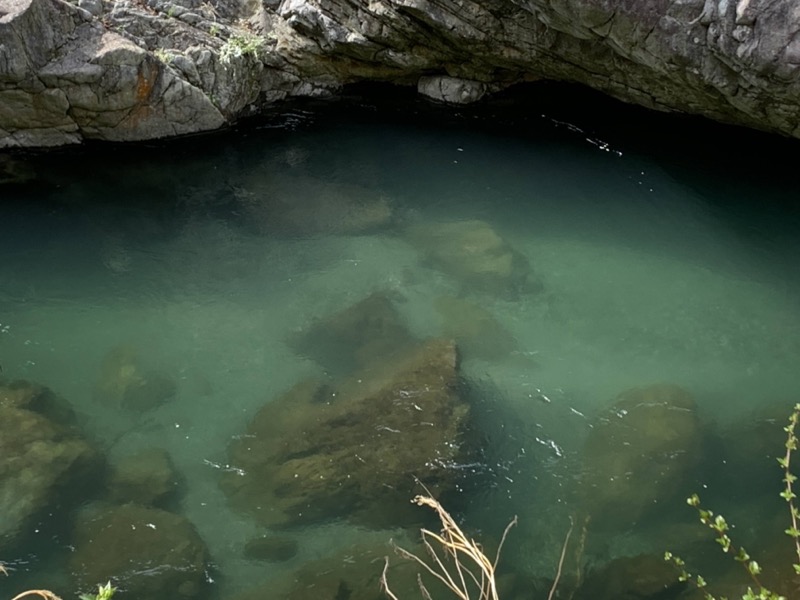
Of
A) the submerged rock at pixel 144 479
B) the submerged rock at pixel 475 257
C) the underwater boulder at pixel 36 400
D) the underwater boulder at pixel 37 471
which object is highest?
the submerged rock at pixel 475 257

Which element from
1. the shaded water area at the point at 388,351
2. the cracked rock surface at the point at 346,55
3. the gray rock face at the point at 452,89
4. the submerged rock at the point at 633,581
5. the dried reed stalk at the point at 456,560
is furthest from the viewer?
the gray rock face at the point at 452,89

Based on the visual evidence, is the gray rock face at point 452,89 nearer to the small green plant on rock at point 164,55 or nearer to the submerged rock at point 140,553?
the small green plant on rock at point 164,55

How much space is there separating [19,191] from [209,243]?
2.65 meters

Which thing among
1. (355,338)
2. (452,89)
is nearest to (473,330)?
(355,338)

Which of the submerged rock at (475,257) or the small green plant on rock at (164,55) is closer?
the submerged rock at (475,257)

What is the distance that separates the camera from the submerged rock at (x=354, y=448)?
6.06 metres

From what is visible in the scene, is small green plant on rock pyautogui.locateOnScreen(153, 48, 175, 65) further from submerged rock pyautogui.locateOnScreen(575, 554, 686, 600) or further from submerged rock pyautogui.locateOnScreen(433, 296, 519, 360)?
submerged rock pyautogui.locateOnScreen(575, 554, 686, 600)

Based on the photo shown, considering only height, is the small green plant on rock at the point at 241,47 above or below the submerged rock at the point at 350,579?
above

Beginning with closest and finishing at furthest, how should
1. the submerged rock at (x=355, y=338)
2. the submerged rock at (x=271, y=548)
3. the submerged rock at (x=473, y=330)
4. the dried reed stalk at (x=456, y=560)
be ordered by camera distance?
the dried reed stalk at (x=456, y=560) < the submerged rock at (x=271, y=548) < the submerged rock at (x=355, y=338) < the submerged rock at (x=473, y=330)

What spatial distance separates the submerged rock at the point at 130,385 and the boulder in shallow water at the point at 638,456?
384 centimetres

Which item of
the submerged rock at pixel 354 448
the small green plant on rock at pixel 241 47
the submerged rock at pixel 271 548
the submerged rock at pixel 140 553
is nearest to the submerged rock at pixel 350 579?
the submerged rock at pixel 271 548

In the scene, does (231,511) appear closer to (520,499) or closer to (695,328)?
(520,499)

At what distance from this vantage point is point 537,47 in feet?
33.5

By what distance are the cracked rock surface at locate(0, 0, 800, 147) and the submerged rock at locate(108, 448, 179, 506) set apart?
537 centimetres
